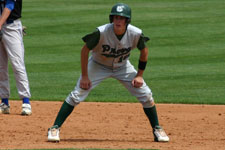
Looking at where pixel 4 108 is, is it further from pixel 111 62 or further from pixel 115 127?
pixel 111 62

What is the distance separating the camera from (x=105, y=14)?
63.2 ft

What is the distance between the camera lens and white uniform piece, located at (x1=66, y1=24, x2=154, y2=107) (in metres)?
6.53

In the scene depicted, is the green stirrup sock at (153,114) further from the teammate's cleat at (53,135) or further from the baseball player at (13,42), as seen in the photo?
the baseball player at (13,42)

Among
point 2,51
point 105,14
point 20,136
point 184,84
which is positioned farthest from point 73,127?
point 105,14

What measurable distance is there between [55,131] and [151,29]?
1085 centimetres

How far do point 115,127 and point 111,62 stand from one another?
1.47 m

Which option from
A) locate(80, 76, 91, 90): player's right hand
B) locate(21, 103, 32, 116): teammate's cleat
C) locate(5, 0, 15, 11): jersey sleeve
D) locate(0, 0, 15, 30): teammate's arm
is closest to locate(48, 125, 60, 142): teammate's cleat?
locate(80, 76, 91, 90): player's right hand

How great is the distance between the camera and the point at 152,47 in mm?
15281

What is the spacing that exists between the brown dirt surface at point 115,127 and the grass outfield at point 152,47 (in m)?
0.80

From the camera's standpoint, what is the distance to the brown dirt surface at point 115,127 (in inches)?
261

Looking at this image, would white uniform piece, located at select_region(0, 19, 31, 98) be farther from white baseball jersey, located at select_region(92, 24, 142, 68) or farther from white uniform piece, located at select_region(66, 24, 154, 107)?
white baseball jersey, located at select_region(92, 24, 142, 68)

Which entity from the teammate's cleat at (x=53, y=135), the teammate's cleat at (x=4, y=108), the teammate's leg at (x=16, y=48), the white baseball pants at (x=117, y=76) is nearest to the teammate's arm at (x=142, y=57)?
the white baseball pants at (x=117, y=76)

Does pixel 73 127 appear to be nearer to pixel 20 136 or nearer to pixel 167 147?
pixel 20 136

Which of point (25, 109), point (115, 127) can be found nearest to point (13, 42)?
point (25, 109)
